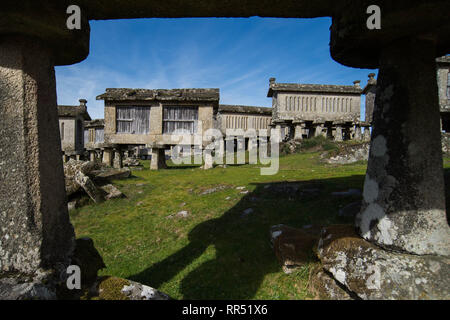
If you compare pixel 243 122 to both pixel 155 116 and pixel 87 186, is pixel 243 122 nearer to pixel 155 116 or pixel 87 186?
pixel 155 116

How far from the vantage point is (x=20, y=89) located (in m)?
1.88

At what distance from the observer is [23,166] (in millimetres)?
1867

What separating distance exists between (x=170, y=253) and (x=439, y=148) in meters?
4.11

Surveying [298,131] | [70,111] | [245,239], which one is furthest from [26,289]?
[70,111]

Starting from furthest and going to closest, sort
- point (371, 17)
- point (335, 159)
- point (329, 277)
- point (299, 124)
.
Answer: point (299, 124), point (335, 159), point (329, 277), point (371, 17)

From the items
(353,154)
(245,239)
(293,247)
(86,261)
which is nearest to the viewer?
(86,261)

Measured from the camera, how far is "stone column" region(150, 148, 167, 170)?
46.5 feet

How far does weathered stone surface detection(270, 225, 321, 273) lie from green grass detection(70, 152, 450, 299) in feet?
0.38

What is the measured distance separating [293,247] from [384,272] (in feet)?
3.85

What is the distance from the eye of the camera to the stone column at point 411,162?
2.04 meters

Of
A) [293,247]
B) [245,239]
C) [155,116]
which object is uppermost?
[155,116]

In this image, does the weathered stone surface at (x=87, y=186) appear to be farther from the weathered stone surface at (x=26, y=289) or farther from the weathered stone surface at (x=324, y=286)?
the weathered stone surface at (x=324, y=286)
